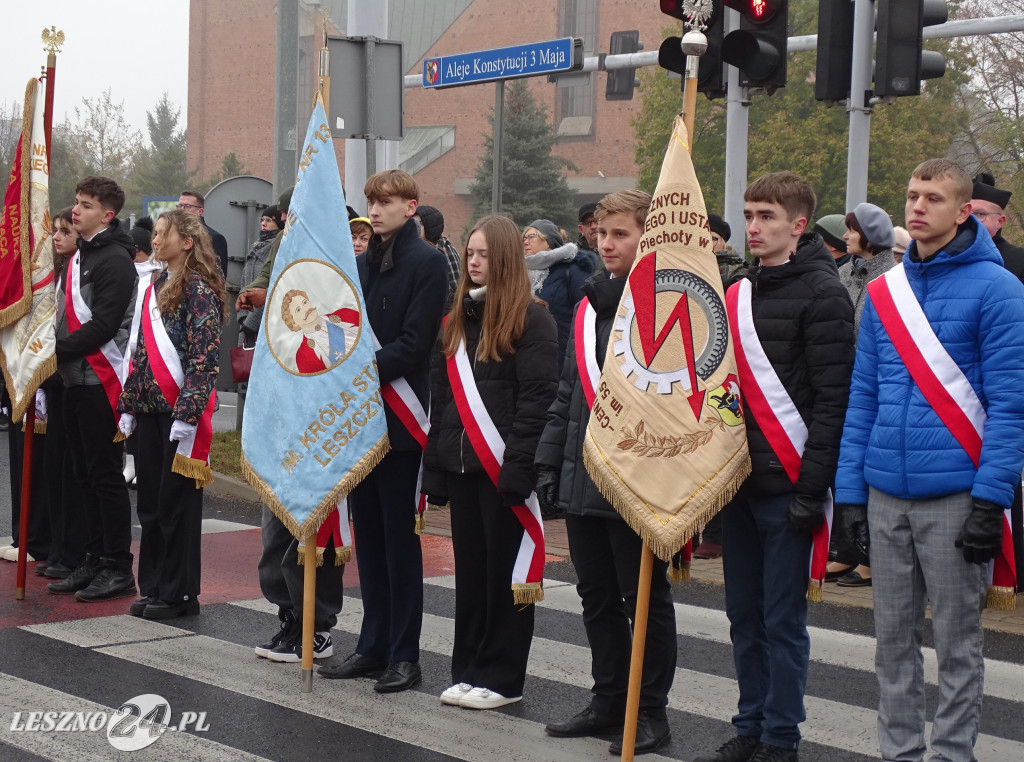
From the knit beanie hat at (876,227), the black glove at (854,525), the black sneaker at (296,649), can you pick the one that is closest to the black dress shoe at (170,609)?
the black sneaker at (296,649)

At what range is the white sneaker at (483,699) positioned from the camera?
518 cm

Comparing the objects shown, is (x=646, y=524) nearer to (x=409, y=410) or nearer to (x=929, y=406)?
(x=929, y=406)

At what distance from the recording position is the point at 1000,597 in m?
4.11

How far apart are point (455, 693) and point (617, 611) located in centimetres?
84

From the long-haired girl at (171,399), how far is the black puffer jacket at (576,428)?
2472 millimetres

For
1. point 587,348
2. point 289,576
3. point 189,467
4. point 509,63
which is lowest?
point 289,576

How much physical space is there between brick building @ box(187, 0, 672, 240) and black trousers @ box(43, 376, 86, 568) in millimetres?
46133

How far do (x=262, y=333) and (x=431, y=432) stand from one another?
0.89 metres

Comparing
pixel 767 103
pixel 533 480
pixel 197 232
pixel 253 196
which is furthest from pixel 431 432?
pixel 767 103

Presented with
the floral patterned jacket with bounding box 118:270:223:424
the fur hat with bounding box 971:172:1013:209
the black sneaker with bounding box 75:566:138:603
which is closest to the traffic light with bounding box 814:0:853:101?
the fur hat with bounding box 971:172:1013:209

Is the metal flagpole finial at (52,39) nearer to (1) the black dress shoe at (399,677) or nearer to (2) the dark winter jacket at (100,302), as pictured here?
(2) the dark winter jacket at (100,302)

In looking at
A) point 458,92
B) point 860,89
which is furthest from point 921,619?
point 458,92

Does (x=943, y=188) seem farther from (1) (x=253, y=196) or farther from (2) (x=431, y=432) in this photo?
(1) (x=253, y=196)

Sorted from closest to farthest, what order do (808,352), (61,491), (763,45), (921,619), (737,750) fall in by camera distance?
1. (921,619)
2. (808,352)
3. (737,750)
4. (61,491)
5. (763,45)
